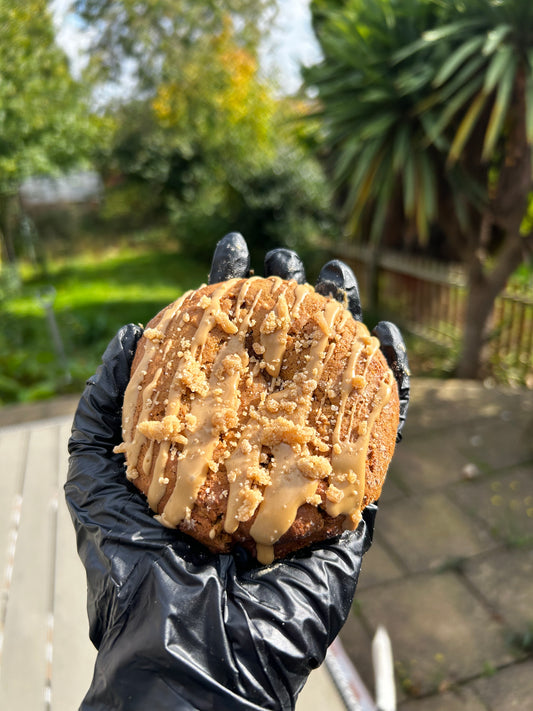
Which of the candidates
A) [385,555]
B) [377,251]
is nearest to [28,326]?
[377,251]

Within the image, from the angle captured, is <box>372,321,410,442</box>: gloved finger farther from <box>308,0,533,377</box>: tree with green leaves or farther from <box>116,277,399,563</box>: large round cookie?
<box>308,0,533,377</box>: tree with green leaves

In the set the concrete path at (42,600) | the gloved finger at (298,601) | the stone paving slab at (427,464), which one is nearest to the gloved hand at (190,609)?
the gloved finger at (298,601)

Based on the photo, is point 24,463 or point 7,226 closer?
point 24,463

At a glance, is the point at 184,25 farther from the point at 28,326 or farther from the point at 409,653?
the point at 409,653

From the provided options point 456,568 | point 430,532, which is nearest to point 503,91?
point 430,532

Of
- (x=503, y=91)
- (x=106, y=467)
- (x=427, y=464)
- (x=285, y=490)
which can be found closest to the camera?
(x=285, y=490)

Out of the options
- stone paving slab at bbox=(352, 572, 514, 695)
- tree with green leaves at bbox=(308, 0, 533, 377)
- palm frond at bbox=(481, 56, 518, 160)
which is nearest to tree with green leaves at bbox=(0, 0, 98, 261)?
tree with green leaves at bbox=(308, 0, 533, 377)

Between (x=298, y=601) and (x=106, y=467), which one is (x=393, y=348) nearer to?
(x=298, y=601)

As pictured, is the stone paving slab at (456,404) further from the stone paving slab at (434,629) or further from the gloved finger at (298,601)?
the gloved finger at (298,601)
